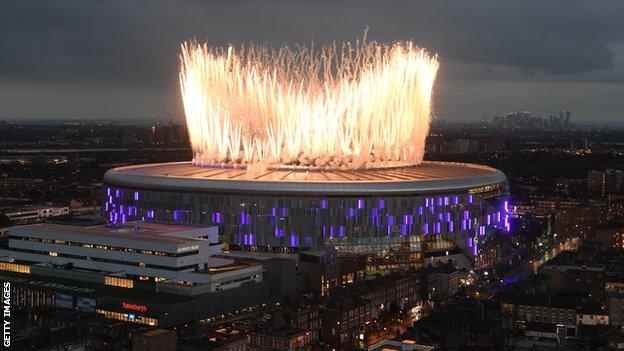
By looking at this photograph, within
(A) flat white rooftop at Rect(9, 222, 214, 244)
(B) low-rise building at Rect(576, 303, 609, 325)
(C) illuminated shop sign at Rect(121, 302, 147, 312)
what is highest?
(A) flat white rooftop at Rect(9, 222, 214, 244)

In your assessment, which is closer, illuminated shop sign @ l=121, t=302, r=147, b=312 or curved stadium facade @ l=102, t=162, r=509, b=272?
illuminated shop sign @ l=121, t=302, r=147, b=312

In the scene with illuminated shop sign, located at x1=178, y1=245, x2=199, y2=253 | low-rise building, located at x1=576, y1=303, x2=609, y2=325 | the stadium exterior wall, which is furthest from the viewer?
the stadium exterior wall

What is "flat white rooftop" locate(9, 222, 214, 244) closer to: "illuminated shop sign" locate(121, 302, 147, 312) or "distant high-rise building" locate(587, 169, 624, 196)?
"illuminated shop sign" locate(121, 302, 147, 312)

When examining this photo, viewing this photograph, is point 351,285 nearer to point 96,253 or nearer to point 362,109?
point 96,253

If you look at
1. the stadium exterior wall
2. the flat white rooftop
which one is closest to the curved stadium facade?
the stadium exterior wall

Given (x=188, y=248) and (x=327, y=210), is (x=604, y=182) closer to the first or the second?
(x=327, y=210)

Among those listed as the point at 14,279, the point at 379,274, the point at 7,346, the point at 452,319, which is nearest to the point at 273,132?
the point at 379,274

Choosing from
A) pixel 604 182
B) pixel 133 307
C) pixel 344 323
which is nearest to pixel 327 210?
pixel 344 323

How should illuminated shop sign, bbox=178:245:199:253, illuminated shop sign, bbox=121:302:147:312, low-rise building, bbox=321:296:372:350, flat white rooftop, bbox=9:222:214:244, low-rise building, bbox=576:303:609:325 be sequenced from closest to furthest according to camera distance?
1. low-rise building, bbox=321:296:372:350
2. illuminated shop sign, bbox=121:302:147:312
3. low-rise building, bbox=576:303:609:325
4. illuminated shop sign, bbox=178:245:199:253
5. flat white rooftop, bbox=9:222:214:244

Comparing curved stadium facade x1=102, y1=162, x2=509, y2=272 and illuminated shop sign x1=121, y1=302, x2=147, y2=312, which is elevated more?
curved stadium facade x1=102, y1=162, x2=509, y2=272
